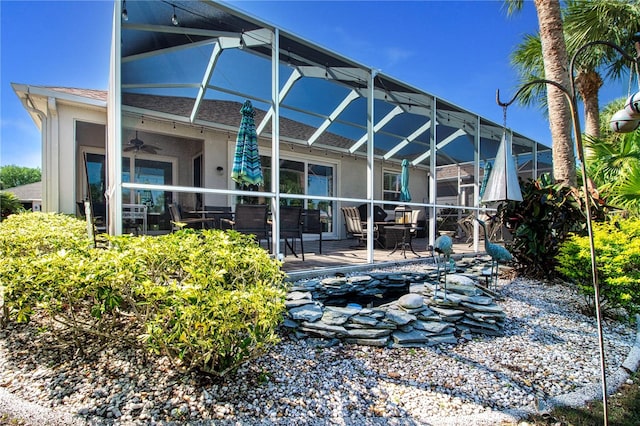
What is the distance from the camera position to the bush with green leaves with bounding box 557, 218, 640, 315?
10.4ft

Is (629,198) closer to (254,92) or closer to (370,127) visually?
(370,127)

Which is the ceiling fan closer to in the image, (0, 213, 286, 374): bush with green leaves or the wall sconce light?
the wall sconce light

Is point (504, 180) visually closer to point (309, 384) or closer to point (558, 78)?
point (558, 78)

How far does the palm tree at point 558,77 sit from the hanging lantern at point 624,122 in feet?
12.5

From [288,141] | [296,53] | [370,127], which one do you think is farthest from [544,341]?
[288,141]

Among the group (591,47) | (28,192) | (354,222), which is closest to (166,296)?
(354,222)

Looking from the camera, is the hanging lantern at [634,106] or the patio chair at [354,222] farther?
the patio chair at [354,222]

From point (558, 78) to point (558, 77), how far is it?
0.7 inches

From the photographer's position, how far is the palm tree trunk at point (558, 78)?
5.19 m

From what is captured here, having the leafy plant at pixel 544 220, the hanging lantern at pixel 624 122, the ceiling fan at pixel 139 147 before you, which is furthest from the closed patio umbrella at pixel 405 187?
the ceiling fan at pixel 139 147

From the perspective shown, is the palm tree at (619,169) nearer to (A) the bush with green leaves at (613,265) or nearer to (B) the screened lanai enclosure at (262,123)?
(A) the bush with green leaves at (613,265)

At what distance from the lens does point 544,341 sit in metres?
2.81

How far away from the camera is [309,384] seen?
200 centimetres

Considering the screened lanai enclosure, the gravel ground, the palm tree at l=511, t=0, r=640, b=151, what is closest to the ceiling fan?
the screened lanai enclosure
